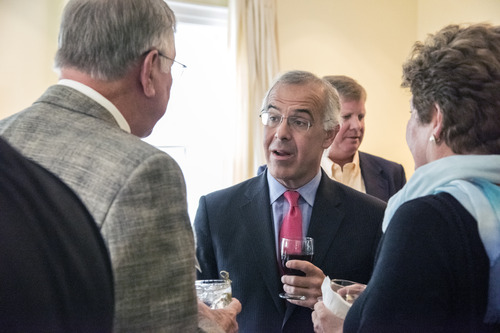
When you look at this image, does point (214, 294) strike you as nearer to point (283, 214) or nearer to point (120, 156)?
point (120, 156)

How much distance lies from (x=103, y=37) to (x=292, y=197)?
3.68 feet

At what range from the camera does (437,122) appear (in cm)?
131

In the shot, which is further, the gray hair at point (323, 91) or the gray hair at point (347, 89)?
the gray hair at point (347, 89)

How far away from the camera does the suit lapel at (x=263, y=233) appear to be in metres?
1.92

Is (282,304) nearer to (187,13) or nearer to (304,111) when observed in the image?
(304,111)

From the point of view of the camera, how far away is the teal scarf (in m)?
1.13

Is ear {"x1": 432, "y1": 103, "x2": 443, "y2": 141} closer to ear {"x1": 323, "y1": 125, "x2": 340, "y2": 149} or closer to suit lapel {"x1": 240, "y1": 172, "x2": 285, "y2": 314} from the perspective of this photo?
suit lapel {"x1": 240, "y1": 172, "x2": 285, "y2": 314}

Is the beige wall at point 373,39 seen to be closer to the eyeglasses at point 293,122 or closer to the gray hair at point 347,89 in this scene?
the gray hair at point 347,89

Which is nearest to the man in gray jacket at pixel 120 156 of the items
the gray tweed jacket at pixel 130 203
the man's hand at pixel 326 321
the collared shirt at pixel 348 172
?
the gray tweed jacket at pixel 130 203

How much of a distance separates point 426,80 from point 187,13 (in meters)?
3.43

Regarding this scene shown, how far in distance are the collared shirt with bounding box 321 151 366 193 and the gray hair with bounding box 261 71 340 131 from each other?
1140 mm

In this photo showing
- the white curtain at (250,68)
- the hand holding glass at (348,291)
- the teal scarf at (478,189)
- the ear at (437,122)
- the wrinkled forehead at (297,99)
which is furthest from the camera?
the white curtain at (250,68)

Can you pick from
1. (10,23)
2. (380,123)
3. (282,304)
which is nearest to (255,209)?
(282,304)

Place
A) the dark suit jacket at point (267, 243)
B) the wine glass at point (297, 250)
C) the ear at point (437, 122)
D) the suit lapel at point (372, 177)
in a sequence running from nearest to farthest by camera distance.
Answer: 1. the ear at point (437, 122)
2. the wine glass at point (297, 250)
3. the dark suit jacket at point (267, 243)
4. the suit lapel at point (372, 177)
